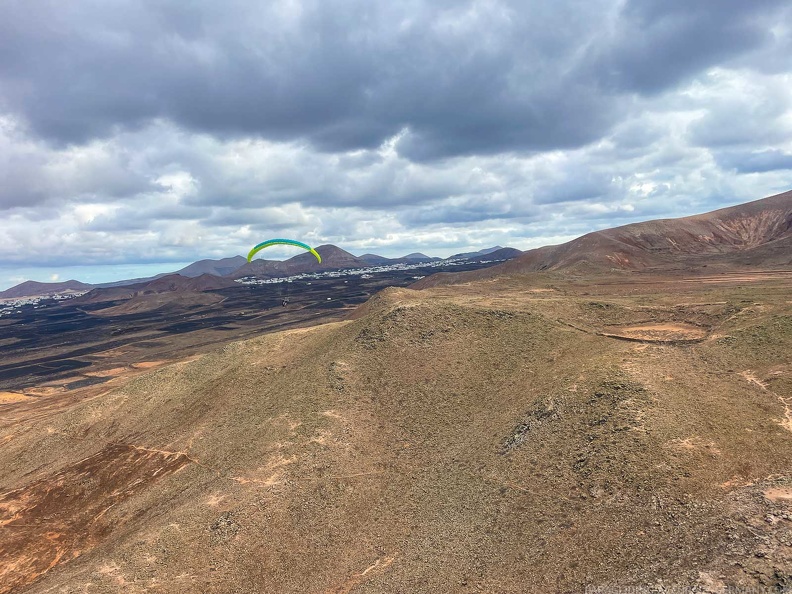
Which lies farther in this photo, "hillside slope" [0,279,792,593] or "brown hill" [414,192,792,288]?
"brown hill" [414,192,792,288]

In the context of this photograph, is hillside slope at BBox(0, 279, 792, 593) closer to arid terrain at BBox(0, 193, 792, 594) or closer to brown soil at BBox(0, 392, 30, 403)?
arid terrain at BBox(0, 193, 792, 594)

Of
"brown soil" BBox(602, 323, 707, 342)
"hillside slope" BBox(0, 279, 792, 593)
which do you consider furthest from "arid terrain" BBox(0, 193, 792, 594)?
"brown soil" BBox(602, 323, 707, 342)

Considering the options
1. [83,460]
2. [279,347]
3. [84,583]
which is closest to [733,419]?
[84,583]

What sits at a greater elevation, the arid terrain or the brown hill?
the brown hill

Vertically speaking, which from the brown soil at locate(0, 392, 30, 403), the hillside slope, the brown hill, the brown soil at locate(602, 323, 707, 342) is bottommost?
the brown soil at locate(0, 392, 30, 403)

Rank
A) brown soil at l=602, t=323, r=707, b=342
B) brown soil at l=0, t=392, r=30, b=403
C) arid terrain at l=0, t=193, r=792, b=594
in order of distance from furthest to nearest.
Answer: brown soil at l=0, t=392, r=30, b=403, brown soil at l=602, t=323, r=707, b=342, arid terrain at l=0, t=193, r=792, b=594

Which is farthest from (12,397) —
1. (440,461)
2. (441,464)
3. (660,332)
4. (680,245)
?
(680,245)

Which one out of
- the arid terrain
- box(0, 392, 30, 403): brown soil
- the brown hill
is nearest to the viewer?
the arid terrain

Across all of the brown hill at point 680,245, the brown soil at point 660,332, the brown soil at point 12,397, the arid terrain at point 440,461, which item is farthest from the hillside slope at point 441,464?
the brown hill at point 680,245

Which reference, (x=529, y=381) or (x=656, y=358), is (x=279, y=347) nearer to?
(x=529, y=381)
